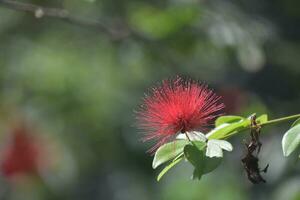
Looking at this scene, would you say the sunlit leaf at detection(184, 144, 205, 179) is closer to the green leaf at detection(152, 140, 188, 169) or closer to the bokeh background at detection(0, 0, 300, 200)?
the green leaf at detection(152, 140, 188, 169)

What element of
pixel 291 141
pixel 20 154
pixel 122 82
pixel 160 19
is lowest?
pixel 20 154

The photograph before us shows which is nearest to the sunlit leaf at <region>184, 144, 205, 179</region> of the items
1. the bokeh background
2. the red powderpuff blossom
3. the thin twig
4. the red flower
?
the red flower

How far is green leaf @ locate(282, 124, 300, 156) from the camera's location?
2408 mm

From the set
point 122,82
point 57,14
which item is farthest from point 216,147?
point 122,82

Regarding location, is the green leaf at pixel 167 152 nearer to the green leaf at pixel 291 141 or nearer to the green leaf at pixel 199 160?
the green leaf at pixel 199 160

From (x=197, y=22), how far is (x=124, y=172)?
6.59ft

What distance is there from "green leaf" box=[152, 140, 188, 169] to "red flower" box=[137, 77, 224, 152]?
0.06 m

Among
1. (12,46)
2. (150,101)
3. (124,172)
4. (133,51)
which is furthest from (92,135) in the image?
(150,101)

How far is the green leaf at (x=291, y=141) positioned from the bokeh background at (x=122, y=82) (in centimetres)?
222

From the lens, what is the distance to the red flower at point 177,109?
2473 mm

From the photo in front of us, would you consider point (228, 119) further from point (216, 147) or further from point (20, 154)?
point (20, 154)

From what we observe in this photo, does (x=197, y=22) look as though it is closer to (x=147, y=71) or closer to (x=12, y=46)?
(x=147, y=71)

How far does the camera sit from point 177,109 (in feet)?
8.11

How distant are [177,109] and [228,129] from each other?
0.14 metres
